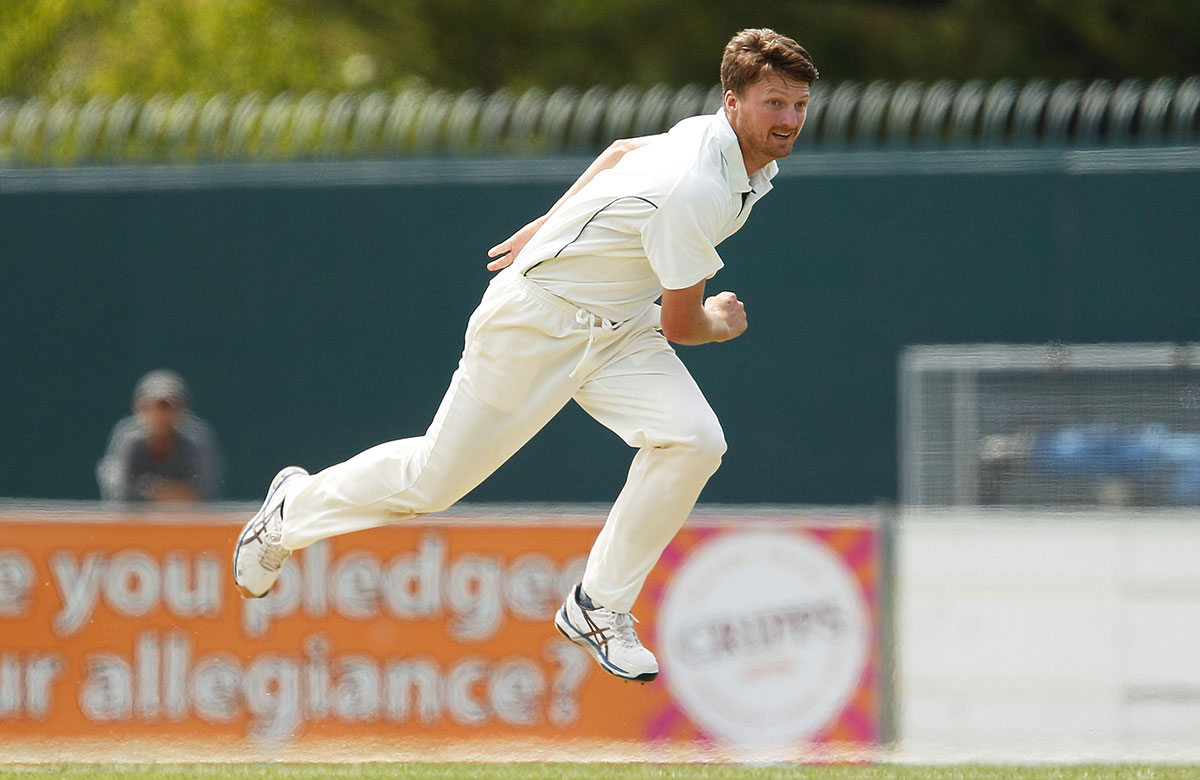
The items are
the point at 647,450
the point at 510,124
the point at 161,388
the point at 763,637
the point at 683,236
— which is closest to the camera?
the point at 683,236

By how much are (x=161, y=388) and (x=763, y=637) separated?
524cm

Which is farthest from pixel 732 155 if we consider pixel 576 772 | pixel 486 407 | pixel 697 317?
pixel 576 772

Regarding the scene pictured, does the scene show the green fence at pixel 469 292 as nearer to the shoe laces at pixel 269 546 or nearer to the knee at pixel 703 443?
the shoe laces at pixel 269 546

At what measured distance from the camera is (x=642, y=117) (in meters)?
11.3

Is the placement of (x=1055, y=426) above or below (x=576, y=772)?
above

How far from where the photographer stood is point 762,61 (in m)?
5.50

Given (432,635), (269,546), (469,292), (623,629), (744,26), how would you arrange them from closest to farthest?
(623,629) < (269,546) < (432,635) < (469,292) < (744,26)

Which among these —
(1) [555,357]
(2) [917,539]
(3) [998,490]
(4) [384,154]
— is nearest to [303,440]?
(4) [384,154]

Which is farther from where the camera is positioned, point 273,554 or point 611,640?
point 273,554

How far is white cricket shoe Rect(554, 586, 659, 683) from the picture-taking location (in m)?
5.82

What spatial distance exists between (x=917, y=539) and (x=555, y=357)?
9.38 feet

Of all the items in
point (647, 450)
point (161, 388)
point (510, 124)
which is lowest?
point (647, 450)

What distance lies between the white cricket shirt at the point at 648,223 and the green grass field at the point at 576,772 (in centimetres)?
187

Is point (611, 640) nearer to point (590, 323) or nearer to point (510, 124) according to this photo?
point (590, 323)
